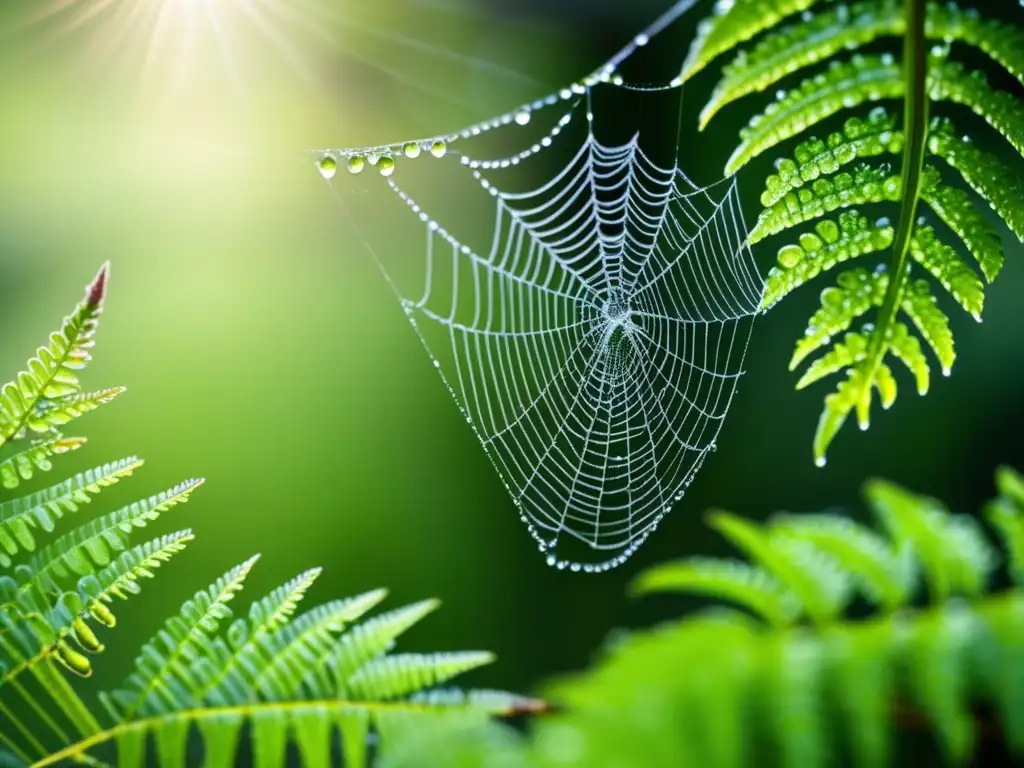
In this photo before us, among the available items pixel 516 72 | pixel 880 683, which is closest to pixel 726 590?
pixel 880 683

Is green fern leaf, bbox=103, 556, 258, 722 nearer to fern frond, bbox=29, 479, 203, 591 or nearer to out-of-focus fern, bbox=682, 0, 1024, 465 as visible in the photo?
fern frond, bbox=29, 479, 203, 591

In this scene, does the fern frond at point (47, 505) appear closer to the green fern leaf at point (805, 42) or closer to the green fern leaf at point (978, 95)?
the green fern leaf at point (805, 42)

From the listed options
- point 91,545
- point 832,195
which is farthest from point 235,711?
point 832,195

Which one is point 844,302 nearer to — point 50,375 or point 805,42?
point 805,42

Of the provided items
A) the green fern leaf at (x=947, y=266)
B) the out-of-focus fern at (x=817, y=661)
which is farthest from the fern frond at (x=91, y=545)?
the green fern leaf at (x=947, y=266)

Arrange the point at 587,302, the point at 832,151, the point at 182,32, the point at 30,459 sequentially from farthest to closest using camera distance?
the point at 182,32, the point at 587,302, the point at 832,151, the point at 30,459

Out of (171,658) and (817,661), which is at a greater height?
Result: (171,658)

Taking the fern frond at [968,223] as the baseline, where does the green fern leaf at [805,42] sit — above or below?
above

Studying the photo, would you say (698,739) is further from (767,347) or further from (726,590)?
(767,347)

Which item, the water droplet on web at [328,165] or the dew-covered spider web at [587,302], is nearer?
the water droplet on web at [328,165]
